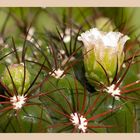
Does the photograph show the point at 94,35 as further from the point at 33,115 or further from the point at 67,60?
the point at 33,115

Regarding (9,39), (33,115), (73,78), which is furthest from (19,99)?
(9,39)

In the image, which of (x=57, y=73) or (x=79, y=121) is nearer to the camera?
(x=79, y=121)

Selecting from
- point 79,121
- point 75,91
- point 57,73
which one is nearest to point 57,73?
point 57,73

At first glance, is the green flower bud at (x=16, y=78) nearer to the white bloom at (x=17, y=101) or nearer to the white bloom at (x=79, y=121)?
the white bloom at (x=17, y=101)

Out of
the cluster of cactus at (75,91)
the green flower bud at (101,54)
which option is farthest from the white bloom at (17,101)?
the green flower bud at (101,54)

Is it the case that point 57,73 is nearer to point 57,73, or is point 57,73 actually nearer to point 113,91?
point 57,73
